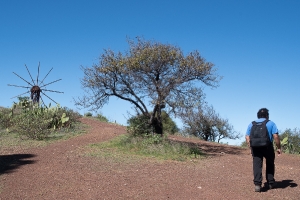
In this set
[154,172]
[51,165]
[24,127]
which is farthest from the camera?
[24,127]

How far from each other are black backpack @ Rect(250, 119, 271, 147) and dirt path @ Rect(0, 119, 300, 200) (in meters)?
1.08

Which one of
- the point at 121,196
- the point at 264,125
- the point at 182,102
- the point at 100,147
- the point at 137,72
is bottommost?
the point at 121,196

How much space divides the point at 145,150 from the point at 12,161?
14.0 ft

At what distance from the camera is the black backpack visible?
7355 millimetres

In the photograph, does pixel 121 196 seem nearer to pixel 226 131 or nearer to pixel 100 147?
pixel 100 147

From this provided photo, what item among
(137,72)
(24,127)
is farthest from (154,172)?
(24,127)

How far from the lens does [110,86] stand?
44.8 feet

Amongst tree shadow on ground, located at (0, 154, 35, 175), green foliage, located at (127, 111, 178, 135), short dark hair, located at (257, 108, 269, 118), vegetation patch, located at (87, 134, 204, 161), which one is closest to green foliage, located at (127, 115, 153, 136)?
green foliage, located at (127, 111, 178, 135)

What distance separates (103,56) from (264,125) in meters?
7.87

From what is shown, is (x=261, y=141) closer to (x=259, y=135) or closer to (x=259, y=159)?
(x=259, y=135)

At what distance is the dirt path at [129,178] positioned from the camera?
23.5ft

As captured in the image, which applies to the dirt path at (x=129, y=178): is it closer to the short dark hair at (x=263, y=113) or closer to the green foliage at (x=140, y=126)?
the short dark hair at (x=263, y=113)

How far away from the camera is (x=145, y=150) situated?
464 inches

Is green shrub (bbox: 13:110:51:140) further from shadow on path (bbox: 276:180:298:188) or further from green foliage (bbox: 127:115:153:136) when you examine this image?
shadow on path (bbox: 276:180:298:188)
